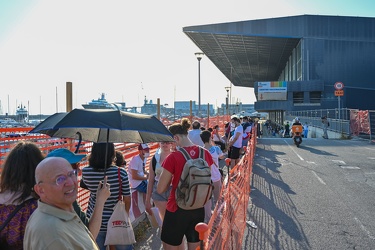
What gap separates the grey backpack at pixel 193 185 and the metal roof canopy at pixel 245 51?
45.5 m

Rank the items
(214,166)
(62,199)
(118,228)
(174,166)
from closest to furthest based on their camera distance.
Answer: (62,199) < (118,228) < (174,166) < (214,166)

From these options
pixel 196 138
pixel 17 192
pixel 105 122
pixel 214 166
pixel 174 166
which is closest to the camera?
pixel 17 192

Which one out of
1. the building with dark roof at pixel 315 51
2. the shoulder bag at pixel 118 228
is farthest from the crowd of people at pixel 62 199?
the building with dark roof at pixel 315 51

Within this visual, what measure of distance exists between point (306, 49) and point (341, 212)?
43717 millimetres

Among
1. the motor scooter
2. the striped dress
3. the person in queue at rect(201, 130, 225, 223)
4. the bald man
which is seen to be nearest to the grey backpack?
the striped dress

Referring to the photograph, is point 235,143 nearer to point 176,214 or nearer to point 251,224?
point 251,224

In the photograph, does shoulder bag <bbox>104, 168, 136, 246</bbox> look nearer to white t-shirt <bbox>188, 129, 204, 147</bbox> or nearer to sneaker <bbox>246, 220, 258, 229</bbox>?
sneaker <bbox>246, 220, 258, 229</bbox>

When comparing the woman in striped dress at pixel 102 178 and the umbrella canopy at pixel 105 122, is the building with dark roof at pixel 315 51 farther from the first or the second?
the woman in striped dress at pixel 102 178

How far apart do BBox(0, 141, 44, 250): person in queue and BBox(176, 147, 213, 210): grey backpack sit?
4.94ft

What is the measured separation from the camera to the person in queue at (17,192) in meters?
2.21

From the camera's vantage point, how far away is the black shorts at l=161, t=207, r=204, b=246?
377 cm

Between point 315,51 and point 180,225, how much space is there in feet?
158

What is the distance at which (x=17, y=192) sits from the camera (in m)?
2.32

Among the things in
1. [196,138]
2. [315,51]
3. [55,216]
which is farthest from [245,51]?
[55,216]
